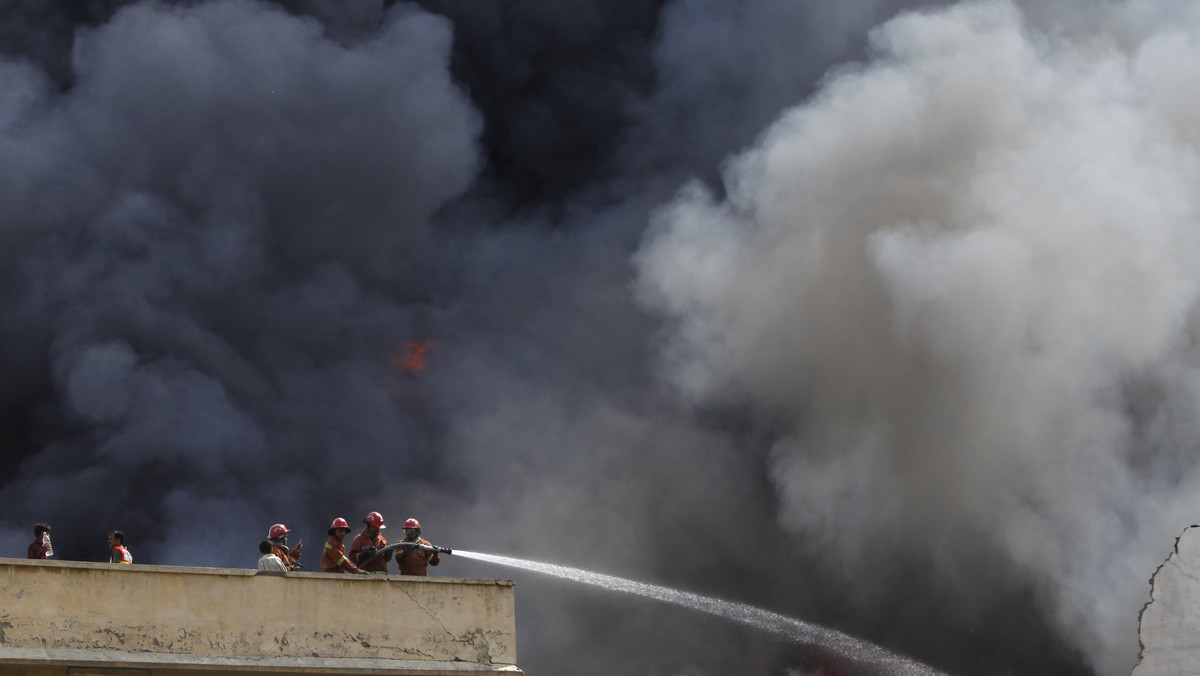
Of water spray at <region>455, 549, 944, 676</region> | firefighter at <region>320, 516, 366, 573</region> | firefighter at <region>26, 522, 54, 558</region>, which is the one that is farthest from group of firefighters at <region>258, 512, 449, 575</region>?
water spray at <region>455, 549, 944, 676</region>

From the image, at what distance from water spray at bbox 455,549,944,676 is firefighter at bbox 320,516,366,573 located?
13135 millimetres

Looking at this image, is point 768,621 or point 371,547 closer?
point 371,547

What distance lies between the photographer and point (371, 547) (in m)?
13.1

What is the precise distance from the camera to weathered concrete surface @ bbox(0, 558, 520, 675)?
36.9ft

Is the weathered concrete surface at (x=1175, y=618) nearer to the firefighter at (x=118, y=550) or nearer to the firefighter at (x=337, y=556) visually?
the firefighter at (x=337, y=556)

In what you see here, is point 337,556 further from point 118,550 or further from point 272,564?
point 118,550

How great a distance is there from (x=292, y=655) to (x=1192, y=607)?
12.6 m

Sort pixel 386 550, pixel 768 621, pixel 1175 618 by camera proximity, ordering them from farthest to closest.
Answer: pixel 768 621
pixel 1175 618
pixel 386 550

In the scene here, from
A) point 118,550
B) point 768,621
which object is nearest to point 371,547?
point 118,550

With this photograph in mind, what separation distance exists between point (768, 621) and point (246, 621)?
17.9 metres

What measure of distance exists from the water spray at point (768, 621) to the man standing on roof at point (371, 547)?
12.8m

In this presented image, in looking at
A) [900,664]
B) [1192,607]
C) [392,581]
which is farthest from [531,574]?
[392,581]

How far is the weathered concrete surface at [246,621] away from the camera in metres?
11.2

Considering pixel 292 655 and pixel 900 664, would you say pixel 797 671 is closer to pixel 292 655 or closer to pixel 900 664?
pixel 900 664
